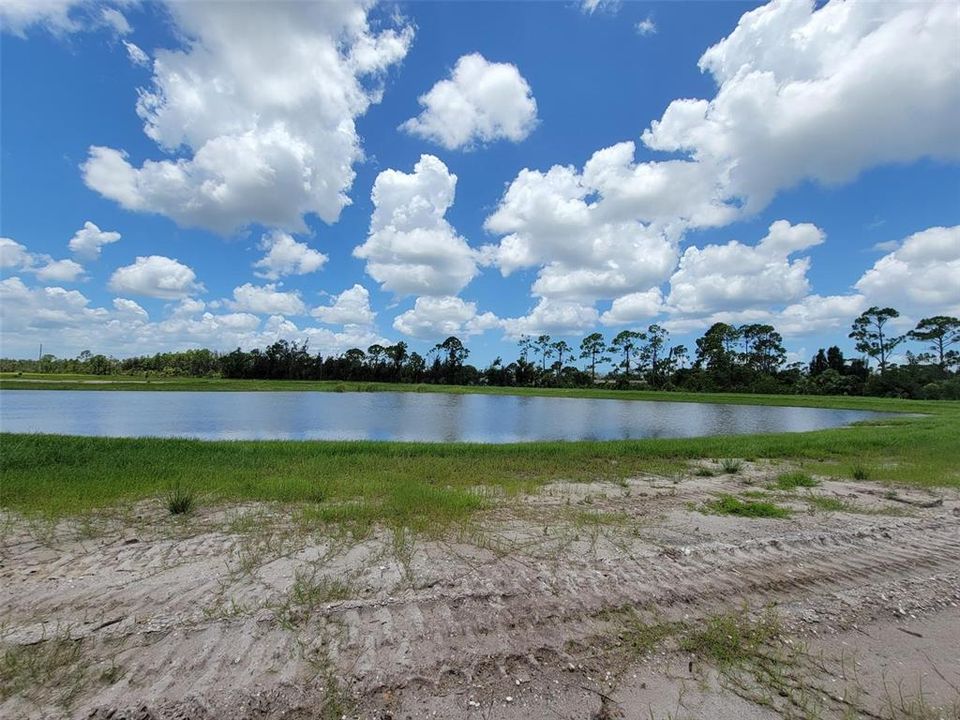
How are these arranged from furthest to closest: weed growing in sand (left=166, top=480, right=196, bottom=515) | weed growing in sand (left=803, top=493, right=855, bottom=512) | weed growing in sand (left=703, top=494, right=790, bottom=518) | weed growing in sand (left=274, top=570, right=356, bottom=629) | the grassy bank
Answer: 1. weed growing in sand (left=803, top=493, right=855, bottom=512)
2. the grassy bank
3. weed growing in sand (left=703, top=494, right=790, bottom=518)
4. weed growing in sand (left=166, top=480, right=196, bottom=515)
5. weed growing in sand (left=274, top=570, right=356, bottom=629)

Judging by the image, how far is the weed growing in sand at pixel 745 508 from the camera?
25.6 feet

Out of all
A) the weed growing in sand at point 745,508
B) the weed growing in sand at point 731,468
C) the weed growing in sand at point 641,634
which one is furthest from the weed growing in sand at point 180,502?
the weed growing in sand at point 731,468

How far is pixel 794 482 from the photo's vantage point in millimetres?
10781

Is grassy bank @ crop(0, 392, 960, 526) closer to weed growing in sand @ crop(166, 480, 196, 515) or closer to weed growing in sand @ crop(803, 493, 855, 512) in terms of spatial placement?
weed growing in sand @ crop(166, 480, 196, 515)

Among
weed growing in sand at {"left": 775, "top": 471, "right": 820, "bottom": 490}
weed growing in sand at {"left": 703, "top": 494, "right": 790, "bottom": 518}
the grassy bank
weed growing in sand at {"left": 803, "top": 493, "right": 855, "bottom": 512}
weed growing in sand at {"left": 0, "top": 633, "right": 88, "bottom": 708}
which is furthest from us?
weed growing in sand at {"left": 775, "top": 471, "right": 820, "bottom": 490}

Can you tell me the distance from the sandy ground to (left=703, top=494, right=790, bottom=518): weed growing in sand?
0.97 m

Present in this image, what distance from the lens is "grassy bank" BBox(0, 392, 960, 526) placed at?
800cm

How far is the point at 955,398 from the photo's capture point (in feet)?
221

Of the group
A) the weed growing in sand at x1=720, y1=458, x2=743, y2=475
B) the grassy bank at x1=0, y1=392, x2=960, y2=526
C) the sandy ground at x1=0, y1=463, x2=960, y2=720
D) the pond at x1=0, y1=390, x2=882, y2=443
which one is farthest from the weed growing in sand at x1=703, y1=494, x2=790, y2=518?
the pond at x1=0, y1=390, x2=882, y2=443

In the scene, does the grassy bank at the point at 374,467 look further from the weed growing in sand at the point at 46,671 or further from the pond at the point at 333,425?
the pond at the point at 333,425

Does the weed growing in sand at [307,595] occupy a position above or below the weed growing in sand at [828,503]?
above

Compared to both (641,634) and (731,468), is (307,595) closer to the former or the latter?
(641,634)

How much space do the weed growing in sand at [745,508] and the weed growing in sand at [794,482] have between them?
2.39 meters

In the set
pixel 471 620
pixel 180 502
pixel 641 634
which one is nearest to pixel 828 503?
pixel 641 634
